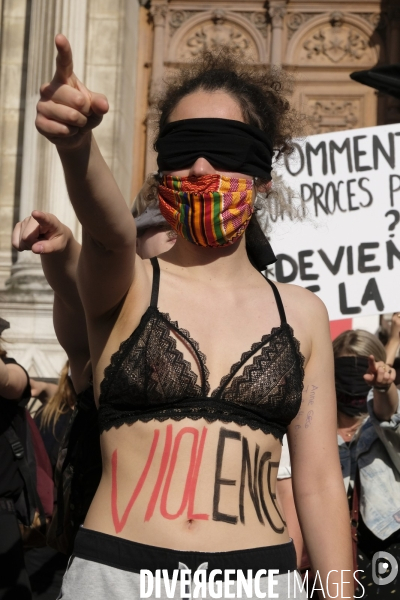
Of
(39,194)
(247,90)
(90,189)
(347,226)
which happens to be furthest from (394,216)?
(39,194)

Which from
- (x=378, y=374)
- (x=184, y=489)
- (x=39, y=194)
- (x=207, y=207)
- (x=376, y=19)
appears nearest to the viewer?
(x=184, y=489)

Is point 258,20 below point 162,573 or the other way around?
the other way around

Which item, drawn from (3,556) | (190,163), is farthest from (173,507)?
(3,556)

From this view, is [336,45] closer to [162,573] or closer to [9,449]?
[9,449]

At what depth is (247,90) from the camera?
2.31 meters

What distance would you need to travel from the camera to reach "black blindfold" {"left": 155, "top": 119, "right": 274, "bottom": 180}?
2.11 m

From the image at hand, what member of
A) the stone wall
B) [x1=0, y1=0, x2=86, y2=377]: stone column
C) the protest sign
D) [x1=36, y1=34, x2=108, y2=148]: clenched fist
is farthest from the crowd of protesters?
the stone wall

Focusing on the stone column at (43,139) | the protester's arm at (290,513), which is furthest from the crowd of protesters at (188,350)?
the stone column at (43,139)

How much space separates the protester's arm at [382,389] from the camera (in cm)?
364

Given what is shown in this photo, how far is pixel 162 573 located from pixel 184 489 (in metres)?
0.18

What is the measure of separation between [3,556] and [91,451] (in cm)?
165

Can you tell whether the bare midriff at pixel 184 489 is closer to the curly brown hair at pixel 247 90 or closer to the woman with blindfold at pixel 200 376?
the woman with blindfold at pixel 200 376

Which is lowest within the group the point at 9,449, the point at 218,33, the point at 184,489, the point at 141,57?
the point at 9,449

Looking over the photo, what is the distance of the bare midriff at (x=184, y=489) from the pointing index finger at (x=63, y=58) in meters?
0.75
